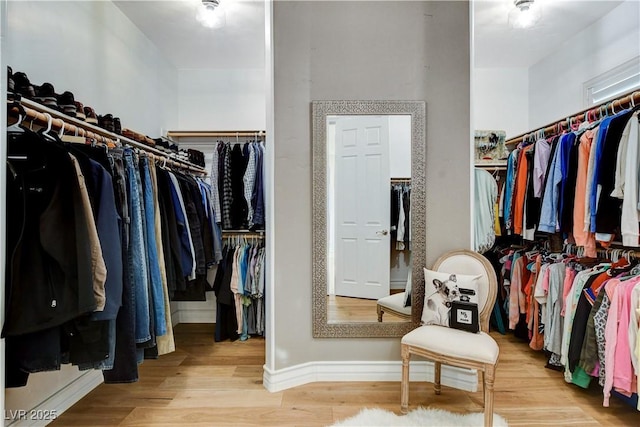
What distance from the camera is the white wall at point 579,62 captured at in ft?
8.99

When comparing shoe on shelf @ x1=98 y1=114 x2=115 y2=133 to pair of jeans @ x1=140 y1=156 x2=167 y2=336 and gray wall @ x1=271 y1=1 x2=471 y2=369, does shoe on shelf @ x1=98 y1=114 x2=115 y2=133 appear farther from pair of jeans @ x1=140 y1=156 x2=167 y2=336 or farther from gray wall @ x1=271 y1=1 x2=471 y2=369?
gray wall @ x1=271 y1=1 x2=471 y2=369

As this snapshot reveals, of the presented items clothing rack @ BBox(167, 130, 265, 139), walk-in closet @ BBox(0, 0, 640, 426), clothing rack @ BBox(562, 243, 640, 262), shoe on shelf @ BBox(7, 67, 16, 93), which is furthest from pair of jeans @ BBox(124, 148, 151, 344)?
clothing rack @ BBox(562, 243, 640, 262)

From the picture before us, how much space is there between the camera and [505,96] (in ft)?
12.6

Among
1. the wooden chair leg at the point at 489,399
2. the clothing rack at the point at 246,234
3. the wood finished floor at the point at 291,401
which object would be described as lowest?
the wood finished floor at the point at 291,401

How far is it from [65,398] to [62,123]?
5.18 ft

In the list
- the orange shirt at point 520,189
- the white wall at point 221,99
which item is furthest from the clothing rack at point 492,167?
the white wall at point 221,99

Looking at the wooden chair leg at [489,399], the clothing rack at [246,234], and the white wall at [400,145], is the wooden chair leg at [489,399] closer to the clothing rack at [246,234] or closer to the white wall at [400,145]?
the white wall at [400,145]

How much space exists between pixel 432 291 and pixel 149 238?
5.45 ft

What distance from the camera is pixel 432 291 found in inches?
80.8

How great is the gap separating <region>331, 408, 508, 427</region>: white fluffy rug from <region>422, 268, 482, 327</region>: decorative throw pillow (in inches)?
18.8

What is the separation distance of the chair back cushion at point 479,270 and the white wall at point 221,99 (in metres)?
2.41

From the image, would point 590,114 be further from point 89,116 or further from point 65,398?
point 65,398

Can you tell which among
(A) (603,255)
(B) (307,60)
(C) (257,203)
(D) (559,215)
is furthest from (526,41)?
(C) (257,203)

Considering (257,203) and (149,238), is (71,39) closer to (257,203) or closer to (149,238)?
(149,238)
